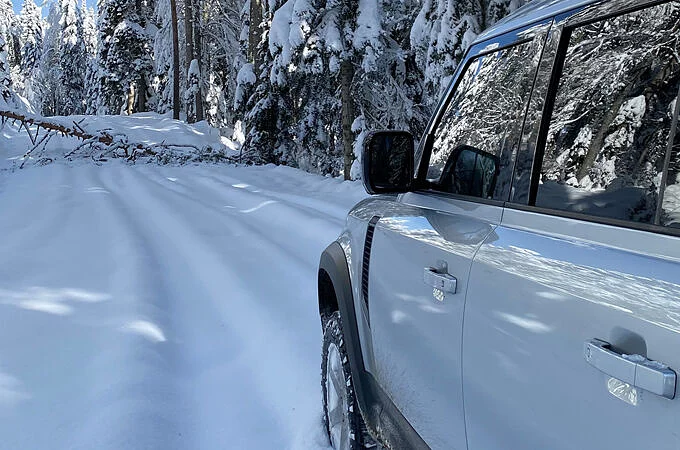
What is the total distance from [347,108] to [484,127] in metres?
12.0

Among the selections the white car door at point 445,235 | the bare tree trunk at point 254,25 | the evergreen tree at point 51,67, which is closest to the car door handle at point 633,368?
the white car door at point 445,235

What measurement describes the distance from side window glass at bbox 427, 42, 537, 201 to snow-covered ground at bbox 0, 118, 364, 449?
1670 millimetres

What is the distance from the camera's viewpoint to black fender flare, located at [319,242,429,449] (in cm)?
199

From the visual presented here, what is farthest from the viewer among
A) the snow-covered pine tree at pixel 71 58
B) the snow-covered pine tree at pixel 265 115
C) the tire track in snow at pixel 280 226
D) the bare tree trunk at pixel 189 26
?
the snow-covered pine tree at pixel 71 58

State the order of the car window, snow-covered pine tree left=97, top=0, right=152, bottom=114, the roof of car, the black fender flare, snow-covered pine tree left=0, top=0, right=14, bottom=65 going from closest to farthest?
the car window < the roof of car < the black fender flare < snow-covered pine tree left=97, top=0, right=152, bottom=114 < snow-covered pine tree left=0, top=0, right=14, bottom=65

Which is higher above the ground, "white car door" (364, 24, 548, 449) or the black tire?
"white car door" (364, 24, 548, 449)

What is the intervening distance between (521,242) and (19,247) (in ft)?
22.3

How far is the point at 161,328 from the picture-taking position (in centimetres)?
443

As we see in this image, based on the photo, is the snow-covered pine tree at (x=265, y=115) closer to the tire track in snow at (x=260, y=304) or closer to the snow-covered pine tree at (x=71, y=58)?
the tire track in snow at (x=260, y=304)

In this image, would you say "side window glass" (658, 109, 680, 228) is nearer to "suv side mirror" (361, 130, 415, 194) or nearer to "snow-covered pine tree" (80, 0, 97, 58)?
"suv side mirror" (361, 130, 415, 194)

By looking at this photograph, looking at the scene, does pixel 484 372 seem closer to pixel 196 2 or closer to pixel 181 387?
pixel 181 387

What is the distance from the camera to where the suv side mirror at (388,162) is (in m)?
2.21

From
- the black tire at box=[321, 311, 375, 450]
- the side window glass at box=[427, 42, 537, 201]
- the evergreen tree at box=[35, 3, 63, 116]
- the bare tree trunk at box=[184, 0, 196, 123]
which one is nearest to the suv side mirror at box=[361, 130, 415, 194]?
the side window glass at box=[427, 42, 537, 201]

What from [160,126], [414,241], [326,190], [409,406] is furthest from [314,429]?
[160,126]
